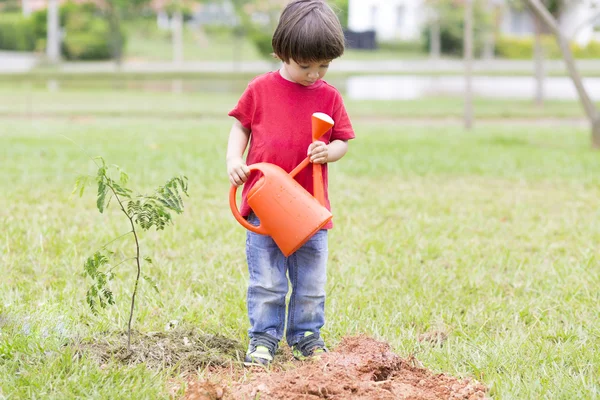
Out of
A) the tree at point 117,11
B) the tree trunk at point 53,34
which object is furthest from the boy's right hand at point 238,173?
the tree trunk at point 53,34

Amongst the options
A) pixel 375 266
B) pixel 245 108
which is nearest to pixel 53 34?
pixel 375 266

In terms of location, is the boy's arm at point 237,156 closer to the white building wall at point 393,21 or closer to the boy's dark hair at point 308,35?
the boy's dark hair at point 308,35

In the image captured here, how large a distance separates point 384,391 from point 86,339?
1063 millimetres

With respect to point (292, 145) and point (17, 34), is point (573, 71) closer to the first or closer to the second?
point (292, 145)

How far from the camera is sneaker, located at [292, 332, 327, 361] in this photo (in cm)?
285

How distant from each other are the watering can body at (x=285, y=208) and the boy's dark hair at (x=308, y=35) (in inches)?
14.1

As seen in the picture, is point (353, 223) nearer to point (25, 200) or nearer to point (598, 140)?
point (25, 200)

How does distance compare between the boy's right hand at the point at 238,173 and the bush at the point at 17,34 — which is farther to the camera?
the bush at the point at 17,34

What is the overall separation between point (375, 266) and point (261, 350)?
1357 millimetres

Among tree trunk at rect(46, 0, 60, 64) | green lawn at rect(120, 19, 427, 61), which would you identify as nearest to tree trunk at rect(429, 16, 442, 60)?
green lawn at rect(120, 19, 427, 61)

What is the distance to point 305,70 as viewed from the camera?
2.67m

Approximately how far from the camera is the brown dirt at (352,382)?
2.34 m

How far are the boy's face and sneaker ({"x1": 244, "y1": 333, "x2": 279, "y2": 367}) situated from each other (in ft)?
2.85

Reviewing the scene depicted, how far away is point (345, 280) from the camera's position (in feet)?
12.4
